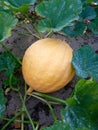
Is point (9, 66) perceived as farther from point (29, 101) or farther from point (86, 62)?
point (86, 62)

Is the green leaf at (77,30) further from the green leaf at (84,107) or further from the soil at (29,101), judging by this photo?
the green leaf at (84,107)

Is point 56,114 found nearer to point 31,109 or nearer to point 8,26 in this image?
point 31,109

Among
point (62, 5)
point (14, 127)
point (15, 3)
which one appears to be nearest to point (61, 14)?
point (62, 5)

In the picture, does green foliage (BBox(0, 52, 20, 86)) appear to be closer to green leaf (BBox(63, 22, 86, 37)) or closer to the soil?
the soil

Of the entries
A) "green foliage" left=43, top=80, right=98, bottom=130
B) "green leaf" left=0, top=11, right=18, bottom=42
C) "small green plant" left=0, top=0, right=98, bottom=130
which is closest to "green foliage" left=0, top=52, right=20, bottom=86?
"small green plant" left=0, top=0, right=98, bottom=130

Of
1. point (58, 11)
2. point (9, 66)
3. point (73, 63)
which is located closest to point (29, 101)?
point (9, 66)
